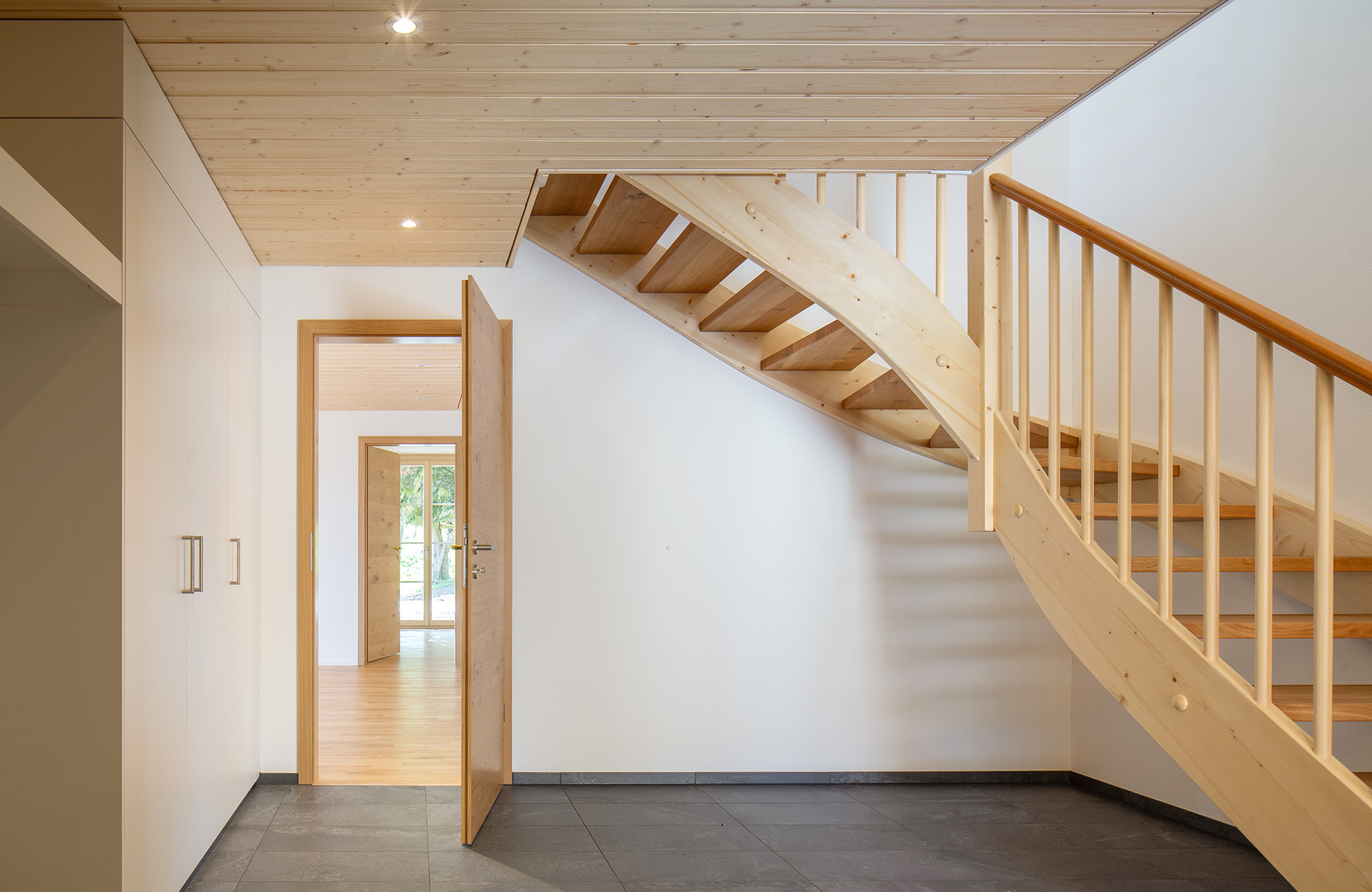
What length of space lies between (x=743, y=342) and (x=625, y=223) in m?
0.80

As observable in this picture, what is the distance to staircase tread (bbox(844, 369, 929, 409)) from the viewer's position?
142 inches

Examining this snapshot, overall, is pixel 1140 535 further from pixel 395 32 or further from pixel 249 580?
pixel 249 580

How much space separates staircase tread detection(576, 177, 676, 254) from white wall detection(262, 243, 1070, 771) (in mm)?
227

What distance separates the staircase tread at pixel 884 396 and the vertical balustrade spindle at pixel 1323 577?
5.17 feet

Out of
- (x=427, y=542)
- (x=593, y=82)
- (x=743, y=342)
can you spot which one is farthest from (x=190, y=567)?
(x=427, y=542)

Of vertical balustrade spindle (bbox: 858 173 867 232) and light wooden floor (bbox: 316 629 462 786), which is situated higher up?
vertical balustrade spindle (bbox: 858 173 867 232)

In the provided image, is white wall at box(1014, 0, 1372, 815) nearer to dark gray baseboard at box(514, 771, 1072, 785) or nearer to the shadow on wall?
the shadow on wall

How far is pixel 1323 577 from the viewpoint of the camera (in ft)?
6.31

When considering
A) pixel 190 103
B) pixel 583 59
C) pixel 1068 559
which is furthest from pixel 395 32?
pixel 1068 559

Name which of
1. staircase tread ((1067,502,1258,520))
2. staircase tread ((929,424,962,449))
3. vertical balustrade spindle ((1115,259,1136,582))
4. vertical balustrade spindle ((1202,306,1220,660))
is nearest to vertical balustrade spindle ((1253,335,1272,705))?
vertical balustrade spindle ((1202,306,1220,660))

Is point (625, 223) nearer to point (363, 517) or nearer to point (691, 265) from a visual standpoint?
point (691, 265)

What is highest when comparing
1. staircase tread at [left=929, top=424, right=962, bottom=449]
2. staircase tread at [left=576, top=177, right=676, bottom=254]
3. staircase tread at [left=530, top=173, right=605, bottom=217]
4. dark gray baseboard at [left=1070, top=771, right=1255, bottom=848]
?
staircase tread at [left=530, top=173, right=605, bottom=217]

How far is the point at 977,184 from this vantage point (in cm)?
308

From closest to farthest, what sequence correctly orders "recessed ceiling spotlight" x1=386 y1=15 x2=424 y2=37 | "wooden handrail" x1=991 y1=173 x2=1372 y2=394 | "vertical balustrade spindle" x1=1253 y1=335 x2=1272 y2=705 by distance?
"wooden handrail" x1=991 y1=173 x2=1372 y2=394, "vertical balustrade spindle" x1=1253 y1=335 x2=1272 y2=705, "recessed ceiling spotlight" x1=386 y1=15 x2=424 y2=37
